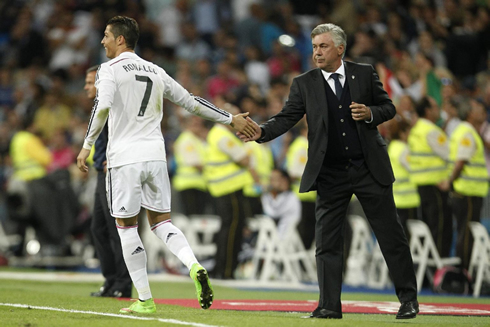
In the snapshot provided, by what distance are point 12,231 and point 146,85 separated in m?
11.8

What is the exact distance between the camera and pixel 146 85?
741 cm

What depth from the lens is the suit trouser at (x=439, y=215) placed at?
41.2ft

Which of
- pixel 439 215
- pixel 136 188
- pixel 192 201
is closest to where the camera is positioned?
pixel 136 188

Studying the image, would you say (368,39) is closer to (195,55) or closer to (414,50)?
(414,50)

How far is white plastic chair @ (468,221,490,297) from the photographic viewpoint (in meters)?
11.7

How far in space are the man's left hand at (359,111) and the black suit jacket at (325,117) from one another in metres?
0.11

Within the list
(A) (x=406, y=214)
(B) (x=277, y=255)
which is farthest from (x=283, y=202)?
(A) (x=406, y=214)

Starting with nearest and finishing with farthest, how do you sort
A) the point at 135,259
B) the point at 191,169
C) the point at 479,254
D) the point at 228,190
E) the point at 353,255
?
1. the point at 135,259
2. the point at 479,254
3. the point at 228,190
4. the point at 353,255
5. the point at 191,169

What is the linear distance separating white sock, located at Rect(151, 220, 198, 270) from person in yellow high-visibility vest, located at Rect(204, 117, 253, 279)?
602 centimetres

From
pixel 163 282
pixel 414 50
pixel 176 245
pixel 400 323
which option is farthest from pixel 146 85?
pixel 414 50

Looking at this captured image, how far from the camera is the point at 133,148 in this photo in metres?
7.24

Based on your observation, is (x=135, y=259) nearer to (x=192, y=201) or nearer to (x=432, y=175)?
(x=432, y=175)

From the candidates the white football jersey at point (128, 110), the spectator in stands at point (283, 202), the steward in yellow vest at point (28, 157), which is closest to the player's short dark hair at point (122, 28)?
the white football jersey at point (128, 110)

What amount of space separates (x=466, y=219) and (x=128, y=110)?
6433 mm
